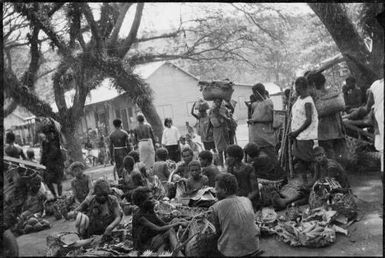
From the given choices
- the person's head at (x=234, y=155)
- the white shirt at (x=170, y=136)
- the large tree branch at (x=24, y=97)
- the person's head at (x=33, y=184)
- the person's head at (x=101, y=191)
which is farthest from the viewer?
the white shirt at (x=170, y=136)

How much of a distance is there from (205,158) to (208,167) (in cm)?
14

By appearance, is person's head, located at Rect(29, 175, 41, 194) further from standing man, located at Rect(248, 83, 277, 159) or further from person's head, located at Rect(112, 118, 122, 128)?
person's head, located at Rect(112, 118, 122, 128)

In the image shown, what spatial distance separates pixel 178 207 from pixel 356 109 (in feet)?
11.3

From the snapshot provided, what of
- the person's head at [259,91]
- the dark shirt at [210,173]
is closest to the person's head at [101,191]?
the dark shirt at [210,173]

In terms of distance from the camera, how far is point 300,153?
5473 millimetres

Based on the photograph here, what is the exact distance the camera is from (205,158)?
547cm

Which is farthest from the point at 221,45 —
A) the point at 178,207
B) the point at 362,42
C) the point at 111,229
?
the point at 111,229

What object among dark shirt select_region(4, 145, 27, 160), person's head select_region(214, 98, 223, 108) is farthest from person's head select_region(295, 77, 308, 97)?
dark shirt select_region(4, 145, 27, 160)

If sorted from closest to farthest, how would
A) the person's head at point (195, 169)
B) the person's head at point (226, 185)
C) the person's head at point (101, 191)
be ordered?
the person's head at point (226, 185) → the person's head at point (101, 191) → the person's head at point (195, 169)

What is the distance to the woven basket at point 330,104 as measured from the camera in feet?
18.6

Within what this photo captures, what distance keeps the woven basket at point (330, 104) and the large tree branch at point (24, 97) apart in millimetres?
3696

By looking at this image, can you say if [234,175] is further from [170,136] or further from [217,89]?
[170,136]

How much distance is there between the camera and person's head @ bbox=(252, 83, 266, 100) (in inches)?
241

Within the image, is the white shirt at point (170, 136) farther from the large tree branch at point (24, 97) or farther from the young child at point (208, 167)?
the large tree branch at point (24, 97)
